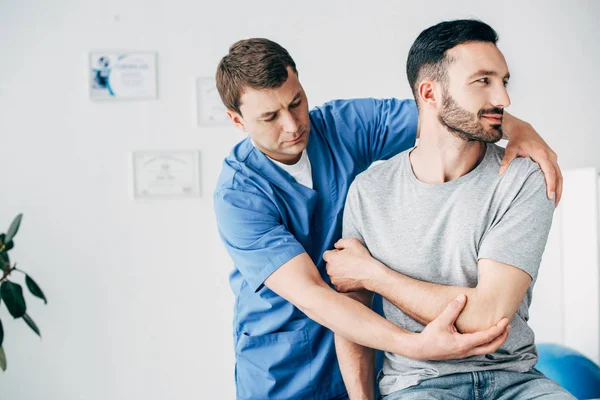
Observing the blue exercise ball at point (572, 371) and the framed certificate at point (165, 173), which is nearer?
the blue exercise ball at point (572, 371)

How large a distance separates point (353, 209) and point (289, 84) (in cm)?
36

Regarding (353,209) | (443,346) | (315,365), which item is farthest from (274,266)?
(443,346)

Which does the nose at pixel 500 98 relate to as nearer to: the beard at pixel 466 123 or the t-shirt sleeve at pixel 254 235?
the beard at pixel 466 123

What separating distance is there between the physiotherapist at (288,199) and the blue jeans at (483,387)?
0.75 ft

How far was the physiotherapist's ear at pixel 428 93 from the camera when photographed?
139cm

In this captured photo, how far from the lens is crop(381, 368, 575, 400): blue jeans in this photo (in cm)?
125

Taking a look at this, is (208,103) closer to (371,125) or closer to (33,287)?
(33,287)

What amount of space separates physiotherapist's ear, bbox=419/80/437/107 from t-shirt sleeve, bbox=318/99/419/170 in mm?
266

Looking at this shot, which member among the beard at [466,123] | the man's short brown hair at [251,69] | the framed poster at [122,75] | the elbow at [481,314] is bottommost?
the elbow at [481,314]

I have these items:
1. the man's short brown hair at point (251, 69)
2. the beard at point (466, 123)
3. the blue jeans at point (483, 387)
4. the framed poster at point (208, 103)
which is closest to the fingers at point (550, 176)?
the beard at point (466, 123)

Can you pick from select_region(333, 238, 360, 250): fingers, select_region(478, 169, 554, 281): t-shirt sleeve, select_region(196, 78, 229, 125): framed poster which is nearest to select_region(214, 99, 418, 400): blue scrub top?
select_region(333, 238, 360, 250): fingers

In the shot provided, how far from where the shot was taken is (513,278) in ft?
3.90

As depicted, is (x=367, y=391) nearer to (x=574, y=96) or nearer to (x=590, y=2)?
(x=574, y=96)

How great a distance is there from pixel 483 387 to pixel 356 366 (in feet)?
1.02
